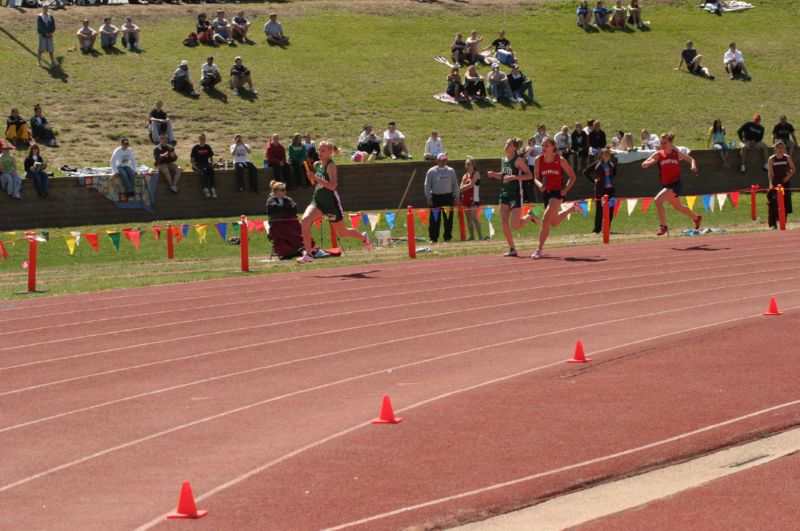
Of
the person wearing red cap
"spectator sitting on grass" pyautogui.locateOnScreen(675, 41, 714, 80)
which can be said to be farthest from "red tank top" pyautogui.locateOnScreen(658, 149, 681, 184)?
"spectator sitting on grass" pyautogui.locateOnScreen(675, 41, 714, 80)

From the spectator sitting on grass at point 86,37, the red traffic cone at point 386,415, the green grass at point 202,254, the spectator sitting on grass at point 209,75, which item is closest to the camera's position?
the red traffic cone at point 386,415

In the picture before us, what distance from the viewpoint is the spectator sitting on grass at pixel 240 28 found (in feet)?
134

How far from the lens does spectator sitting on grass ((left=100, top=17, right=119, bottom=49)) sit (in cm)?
3847

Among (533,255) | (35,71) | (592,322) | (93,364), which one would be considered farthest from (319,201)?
(35,71)

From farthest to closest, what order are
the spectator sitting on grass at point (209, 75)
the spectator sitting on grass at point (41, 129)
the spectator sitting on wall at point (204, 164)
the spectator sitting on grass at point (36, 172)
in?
the spectator sitting on grass at point (209, 75) < the spectator sitting on grass at point (41, 129) < the spectator sitting on wall at point (204, 164) < the spectator sitting on grass at point (36, 172)

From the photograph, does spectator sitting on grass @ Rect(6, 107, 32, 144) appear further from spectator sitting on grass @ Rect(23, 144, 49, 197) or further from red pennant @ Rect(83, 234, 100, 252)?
red pennant @ Rect(83, 234, 100, 252)

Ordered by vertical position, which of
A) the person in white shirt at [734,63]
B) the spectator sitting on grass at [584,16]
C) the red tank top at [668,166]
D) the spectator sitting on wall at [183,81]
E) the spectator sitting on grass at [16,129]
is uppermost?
the spectator sitting on grass at [584,16]

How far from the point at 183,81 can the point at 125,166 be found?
8.31 meters

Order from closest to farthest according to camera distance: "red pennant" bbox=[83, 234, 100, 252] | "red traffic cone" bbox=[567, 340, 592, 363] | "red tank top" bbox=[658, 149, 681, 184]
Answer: "red traffic cone" bbox=[567, 340, 592, 363] → "red pennant" bbox=[83, 234, 100, 252] → "red tank top" bbox=[658, 149, 681, 184]

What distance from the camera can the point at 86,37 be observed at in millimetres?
37750

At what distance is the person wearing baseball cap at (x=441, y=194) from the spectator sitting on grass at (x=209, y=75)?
Result: 11.5 metres

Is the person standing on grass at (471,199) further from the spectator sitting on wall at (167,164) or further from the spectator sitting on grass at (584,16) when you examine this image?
the spectator sitting on grass at (584,16)

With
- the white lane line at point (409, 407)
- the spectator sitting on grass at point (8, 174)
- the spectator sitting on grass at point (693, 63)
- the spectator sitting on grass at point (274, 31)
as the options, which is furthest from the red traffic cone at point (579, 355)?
the spectator sitting on grass at point (693, 63)

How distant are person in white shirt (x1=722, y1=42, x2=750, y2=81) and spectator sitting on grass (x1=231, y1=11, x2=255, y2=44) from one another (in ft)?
52.8
